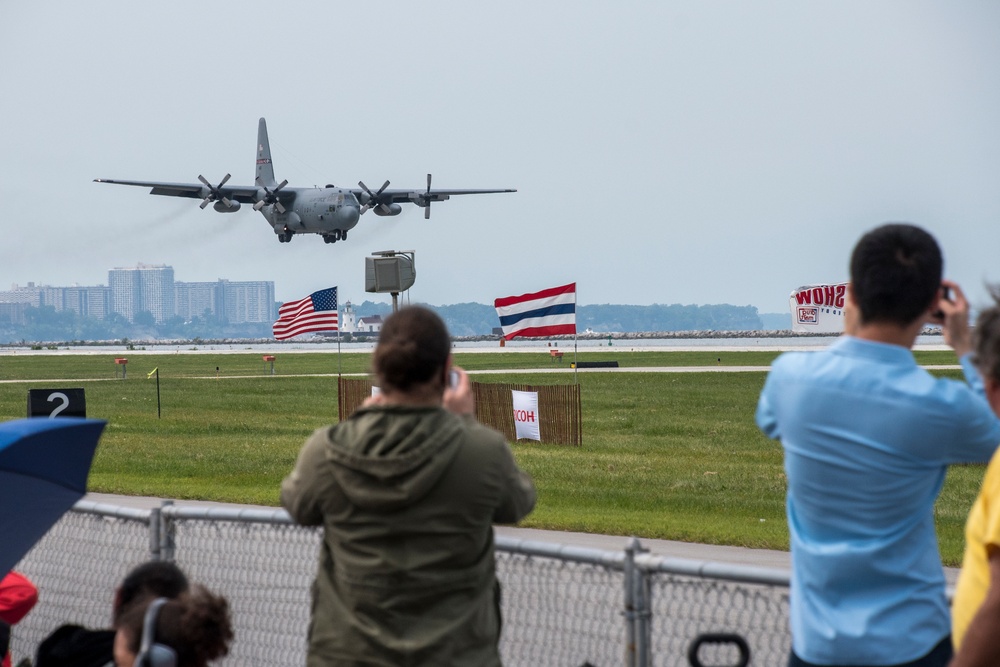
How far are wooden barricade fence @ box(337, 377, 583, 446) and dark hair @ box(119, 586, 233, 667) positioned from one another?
734 inches

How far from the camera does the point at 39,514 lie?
446cm

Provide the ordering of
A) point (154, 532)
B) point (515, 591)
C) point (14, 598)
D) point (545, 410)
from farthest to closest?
point (545, 410) → point (154, 532) → point (14, 598) → point (515, 591)

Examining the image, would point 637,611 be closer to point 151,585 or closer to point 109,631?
point 151,585

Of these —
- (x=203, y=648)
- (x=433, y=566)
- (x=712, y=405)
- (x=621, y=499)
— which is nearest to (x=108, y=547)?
(x=203, y=648)

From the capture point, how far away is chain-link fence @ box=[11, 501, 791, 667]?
4.08m

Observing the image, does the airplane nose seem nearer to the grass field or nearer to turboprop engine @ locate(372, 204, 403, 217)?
turboprop engine @ locate(372, 204, 403, 217)

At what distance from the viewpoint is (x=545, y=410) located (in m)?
23.0

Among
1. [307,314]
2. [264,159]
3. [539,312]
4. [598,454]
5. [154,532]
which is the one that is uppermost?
[264,159]

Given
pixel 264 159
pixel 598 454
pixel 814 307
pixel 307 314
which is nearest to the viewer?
pixel 598 454

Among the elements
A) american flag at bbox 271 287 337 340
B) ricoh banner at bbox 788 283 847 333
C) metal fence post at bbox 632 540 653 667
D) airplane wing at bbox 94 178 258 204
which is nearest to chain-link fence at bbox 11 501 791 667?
metal fence post at bbox 632 540 653 667

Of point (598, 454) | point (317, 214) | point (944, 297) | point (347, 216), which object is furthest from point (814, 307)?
point (944, 297)

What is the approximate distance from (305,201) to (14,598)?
211 feet

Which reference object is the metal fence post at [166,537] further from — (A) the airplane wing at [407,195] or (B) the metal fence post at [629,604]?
(A) the airplane wing at [407,195]

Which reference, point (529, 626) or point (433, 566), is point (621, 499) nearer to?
point (529, 626)
